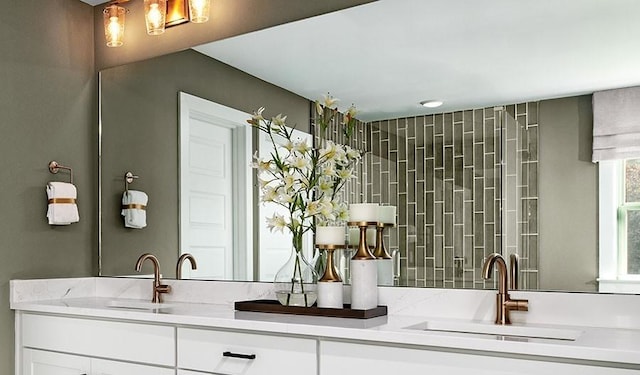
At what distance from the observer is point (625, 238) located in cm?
189

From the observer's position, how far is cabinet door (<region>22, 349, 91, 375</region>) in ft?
8.38

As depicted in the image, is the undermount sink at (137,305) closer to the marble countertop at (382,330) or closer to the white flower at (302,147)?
the marble countertop at (382,330)

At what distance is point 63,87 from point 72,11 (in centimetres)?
39

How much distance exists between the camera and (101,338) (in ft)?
8.18

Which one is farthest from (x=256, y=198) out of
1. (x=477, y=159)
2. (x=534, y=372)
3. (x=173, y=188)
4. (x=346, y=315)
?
(x=534, y=372)

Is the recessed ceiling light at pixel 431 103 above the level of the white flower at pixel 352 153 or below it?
above

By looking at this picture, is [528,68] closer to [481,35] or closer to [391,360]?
[481,35]

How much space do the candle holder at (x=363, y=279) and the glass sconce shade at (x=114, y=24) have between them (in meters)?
1.64

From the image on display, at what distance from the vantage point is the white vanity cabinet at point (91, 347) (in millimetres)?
2328

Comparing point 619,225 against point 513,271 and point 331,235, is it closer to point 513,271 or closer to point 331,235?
point 513,271

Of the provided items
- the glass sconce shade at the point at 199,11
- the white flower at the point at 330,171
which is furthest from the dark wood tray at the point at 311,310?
the glass sconce shade at the point at 199,11

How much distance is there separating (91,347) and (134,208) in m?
0.72

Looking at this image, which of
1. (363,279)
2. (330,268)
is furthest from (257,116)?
(363,279)

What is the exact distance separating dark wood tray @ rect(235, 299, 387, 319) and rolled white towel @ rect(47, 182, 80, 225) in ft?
3.55
